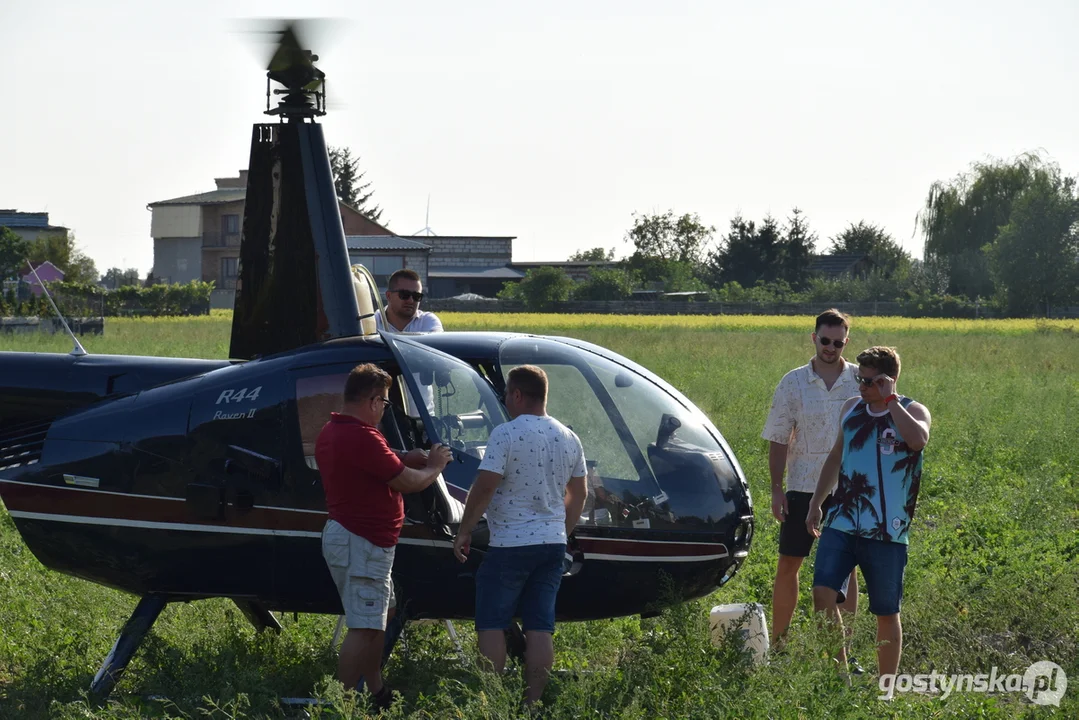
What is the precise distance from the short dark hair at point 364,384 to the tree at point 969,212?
226 ft

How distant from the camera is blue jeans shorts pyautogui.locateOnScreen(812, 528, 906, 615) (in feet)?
17.6

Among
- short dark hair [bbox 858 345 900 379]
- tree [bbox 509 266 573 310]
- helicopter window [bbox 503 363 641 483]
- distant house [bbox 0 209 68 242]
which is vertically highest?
distant house [bbox 0 209 68 242]

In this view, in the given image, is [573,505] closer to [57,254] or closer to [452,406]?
[452,406]

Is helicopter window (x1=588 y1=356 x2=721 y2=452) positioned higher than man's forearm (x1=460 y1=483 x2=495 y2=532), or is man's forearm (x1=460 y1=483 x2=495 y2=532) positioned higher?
helicopter window (x1=588 y1=356 x2=721 y2=452)

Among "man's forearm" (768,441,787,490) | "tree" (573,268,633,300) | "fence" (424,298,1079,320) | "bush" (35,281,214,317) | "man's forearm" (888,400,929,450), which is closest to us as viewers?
"man's forearm" (888,400,929,450)

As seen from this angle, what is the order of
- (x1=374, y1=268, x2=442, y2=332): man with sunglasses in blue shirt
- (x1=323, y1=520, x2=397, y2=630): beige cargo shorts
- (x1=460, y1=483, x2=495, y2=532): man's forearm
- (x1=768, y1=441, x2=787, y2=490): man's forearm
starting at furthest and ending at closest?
(x1=374, y1=268, x2=442, y2=332): man with sunglasses in blue shirt, (x1=768, y1=441, x2=787, y2=490): man's forearm, (x1=323, y1=520, x2=397, y2=630): beige cargo shorts, (x1=460, y1=483, x2=495, y2=532): man's forearm

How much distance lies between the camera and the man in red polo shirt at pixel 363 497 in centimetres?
488

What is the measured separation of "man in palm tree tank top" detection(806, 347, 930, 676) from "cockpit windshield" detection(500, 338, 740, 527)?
21.9 inches

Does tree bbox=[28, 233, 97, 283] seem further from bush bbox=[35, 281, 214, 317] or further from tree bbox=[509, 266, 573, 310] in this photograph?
tree bbox=[509, 266, 573, 310]

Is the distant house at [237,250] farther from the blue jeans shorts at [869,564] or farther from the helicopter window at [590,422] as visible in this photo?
the blue jeans shorts at [869,564]

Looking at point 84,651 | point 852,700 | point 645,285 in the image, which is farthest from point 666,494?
point 645,285

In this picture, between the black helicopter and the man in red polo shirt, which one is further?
the black helicopter

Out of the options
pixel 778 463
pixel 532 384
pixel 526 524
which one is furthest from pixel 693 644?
pixel 532 384

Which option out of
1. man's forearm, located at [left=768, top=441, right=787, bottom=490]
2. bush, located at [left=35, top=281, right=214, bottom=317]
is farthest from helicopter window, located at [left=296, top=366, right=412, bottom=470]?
bush, located at [left=35, top=281, right=214, bottom=317]
